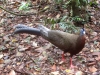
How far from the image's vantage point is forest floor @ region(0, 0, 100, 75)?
4336 mm

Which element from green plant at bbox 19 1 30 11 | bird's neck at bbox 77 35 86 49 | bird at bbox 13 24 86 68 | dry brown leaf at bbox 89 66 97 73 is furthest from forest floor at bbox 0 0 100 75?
green plant at bbox 19 1 30 11

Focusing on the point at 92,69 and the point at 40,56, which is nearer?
the point at 92,69

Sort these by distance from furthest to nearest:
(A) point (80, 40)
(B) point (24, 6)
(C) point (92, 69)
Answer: (B) point (24, 6) → (C) point (92, 69) → (A) point (80, 40)

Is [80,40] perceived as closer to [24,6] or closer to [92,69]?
[92,69]

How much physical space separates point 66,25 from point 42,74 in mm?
1501

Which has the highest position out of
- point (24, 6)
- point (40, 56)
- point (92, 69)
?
point (24, 6)

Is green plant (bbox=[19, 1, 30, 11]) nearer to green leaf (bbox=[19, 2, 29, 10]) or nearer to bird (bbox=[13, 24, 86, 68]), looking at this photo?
green leaf (bbox=[19, 2, 29, 10])

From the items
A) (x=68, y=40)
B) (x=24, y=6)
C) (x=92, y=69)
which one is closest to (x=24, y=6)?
(x=24, y=6)

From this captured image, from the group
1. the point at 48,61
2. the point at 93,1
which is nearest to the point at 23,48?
the point at 48,61

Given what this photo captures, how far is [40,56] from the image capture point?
4.71 meters

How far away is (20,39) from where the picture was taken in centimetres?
527

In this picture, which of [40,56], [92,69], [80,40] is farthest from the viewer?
[40,56]

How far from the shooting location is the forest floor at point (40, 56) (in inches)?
171

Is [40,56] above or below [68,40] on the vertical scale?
below
